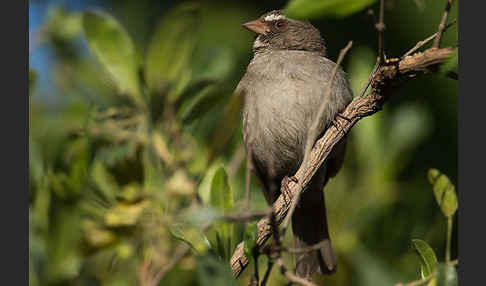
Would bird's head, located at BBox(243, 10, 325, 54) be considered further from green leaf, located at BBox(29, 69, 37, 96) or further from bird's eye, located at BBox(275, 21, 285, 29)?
green leaf, located at BBox(29, 69, 37, 96)

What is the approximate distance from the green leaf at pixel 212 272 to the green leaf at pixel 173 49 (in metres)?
0.56

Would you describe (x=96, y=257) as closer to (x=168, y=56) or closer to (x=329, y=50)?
(x=168, y=56)

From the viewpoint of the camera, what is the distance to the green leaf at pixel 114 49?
1742mm

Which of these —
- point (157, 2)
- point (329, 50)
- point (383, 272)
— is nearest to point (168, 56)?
point (383, 272)

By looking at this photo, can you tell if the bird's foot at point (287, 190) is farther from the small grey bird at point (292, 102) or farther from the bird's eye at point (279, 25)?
the bird's eye at point (279, 25)

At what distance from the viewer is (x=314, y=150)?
2.35 meters

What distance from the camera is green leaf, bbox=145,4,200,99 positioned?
5.74 ft

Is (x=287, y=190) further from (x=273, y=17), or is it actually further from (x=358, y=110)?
(x=273, y=17)

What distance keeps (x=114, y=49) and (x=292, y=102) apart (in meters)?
1.34

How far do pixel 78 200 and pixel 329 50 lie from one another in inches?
99.3

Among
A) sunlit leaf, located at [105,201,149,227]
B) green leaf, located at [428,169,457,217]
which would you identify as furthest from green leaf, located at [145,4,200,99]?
green leaf, located at [428,169,457,217]

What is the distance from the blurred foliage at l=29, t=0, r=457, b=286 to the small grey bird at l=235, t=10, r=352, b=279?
513 millimetres

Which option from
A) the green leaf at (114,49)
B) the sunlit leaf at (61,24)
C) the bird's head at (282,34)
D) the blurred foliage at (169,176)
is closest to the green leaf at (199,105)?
the blurred foliage at (169,176)

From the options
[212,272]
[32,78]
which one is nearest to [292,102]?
[32,78]
